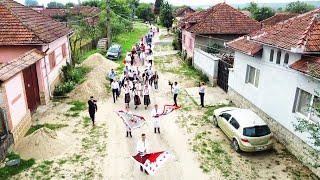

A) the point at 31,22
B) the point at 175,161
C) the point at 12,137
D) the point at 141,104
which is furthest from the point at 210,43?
the point at 12,137

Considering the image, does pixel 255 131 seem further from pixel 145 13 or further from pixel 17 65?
pixel 145 13

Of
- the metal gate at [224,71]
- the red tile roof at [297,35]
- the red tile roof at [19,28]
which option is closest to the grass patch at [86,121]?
the red tile roof at [19,28]

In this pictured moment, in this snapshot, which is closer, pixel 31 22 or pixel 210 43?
pixel 31 22

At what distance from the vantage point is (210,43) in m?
27.0

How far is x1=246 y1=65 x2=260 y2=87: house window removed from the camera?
1611 cm

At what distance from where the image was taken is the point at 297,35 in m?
12.8

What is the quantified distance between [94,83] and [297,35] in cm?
1374

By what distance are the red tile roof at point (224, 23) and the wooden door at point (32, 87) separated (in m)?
14.5

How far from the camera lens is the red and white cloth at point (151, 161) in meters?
11.0

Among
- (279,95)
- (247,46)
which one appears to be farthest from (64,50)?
(279,95)

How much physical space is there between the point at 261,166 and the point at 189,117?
561 centimetres

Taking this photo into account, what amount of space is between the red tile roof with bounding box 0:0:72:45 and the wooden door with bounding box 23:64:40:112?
161cm

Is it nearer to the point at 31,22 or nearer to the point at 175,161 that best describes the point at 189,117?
the point at 175,161

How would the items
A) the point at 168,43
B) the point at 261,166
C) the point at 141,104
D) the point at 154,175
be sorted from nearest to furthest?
the point at 154,175 < the point at 261,166 < the point at 141,104 < the point at 168,43
